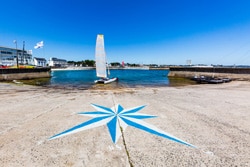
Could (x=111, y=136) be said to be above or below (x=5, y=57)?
below

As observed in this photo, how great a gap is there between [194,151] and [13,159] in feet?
13.8

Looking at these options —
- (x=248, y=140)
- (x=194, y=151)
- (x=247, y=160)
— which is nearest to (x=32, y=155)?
(x=194, y=151)

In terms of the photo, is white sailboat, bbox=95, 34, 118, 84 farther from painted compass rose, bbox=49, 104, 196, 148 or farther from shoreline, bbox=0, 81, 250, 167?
shoreline, bbox=0, 81, 250, 167

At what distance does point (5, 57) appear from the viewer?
97.8m

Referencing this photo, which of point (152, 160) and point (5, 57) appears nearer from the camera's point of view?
point (152, 160)

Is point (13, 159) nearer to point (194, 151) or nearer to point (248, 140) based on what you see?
point (194, 151)

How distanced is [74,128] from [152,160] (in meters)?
2.91

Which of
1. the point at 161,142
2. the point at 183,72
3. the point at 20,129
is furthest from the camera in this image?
the point at 183,72

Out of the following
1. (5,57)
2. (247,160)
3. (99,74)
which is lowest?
(247,160)

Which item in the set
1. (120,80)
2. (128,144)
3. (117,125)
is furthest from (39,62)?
(128,144)

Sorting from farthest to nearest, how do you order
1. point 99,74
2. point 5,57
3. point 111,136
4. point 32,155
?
1. point 5,57
2. point 99,74
3. point 111,136
4. point 32,155

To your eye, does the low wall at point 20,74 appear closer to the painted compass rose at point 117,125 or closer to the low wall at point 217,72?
the painted compass rose at point 117,125

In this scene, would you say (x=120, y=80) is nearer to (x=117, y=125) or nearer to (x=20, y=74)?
(x=20, y=74)

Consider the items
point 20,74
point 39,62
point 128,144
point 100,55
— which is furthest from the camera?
point 39,62
